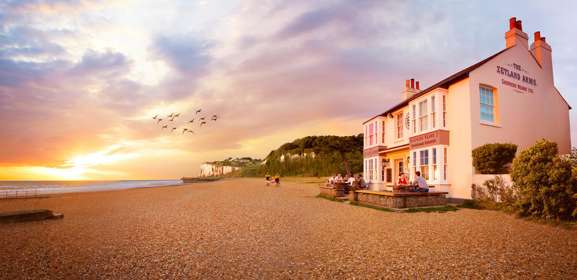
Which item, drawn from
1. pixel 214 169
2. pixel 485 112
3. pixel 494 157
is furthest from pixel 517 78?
pixel 214 169

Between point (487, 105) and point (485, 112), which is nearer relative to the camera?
point (485, 112)

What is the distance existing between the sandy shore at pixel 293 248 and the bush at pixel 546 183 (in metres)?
0.88

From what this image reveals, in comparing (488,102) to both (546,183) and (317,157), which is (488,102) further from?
(317,157)

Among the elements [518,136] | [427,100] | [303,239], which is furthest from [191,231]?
[518,136]

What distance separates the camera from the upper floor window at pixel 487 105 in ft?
53.5

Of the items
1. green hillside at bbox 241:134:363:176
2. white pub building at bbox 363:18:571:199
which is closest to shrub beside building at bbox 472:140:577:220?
white pub building at bbox 363:18:571:199

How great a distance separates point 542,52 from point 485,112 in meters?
7.32

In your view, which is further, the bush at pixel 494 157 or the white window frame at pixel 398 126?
the white window frame at pixel 398 126

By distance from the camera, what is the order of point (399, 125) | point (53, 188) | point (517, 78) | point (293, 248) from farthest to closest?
1. point (53, 188)
2. point (399, 125)
3. point (517, 78)
4. point (293, 248)

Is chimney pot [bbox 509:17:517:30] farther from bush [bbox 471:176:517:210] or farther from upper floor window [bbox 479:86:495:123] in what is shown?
bush [bbox 471:176:517:210]

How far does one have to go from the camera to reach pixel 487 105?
16.5 meters

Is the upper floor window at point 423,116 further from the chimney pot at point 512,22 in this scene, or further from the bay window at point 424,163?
the chimney pot at point 512,22

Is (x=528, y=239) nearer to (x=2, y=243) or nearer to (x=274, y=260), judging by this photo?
(x=274, y=260)

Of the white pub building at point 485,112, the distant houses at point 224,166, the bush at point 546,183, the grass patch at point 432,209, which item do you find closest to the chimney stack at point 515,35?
the white pub building at point 485,112
